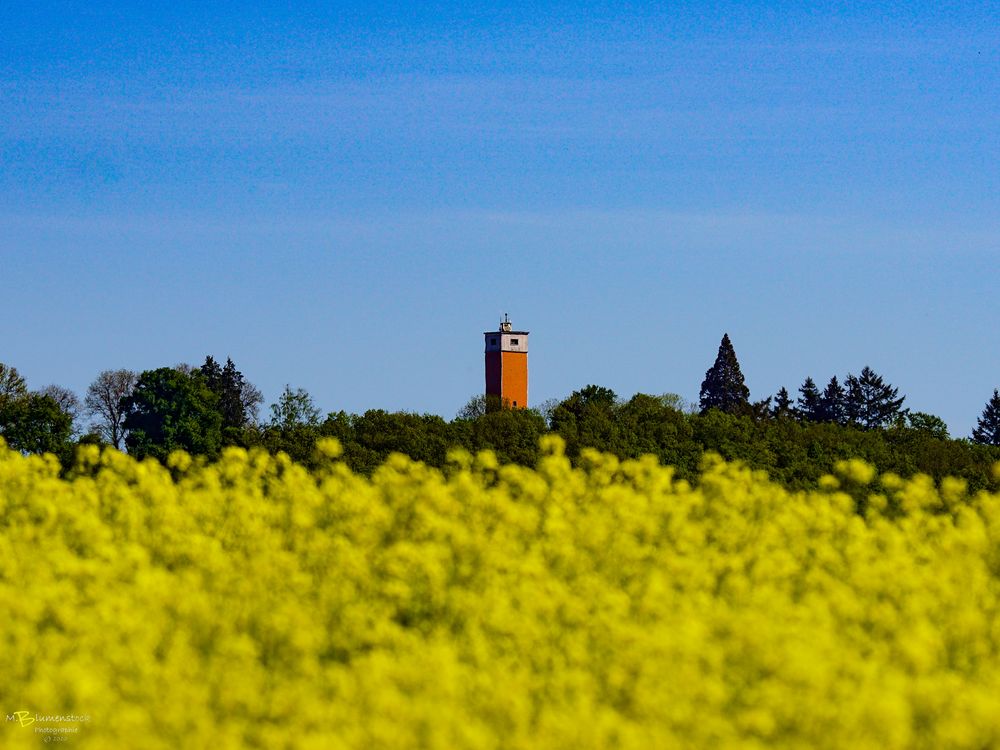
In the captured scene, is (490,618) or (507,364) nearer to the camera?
(490,618)

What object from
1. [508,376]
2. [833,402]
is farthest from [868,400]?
[508,376]

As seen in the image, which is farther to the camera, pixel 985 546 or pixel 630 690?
pixel 985 546

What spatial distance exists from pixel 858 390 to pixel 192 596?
7428cm

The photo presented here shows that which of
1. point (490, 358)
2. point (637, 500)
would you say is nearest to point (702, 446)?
point (637, 500)

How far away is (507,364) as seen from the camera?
98.9 meters

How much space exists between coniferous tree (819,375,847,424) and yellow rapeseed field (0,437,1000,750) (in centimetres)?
6505

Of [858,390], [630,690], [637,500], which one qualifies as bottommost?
[630,690]

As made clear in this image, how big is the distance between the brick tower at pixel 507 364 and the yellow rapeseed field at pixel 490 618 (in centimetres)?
8030

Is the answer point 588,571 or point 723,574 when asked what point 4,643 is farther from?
point 723,574

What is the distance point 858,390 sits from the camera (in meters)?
82.3

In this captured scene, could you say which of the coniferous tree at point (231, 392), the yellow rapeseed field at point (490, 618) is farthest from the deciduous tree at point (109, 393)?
the yellow rapeseed field at point (490, 618)

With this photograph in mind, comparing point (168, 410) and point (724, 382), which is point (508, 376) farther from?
point (168, 410)

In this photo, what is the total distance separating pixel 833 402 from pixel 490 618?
7322 centimetres

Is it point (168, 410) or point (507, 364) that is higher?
point (507, 364)
